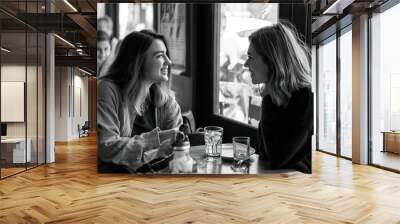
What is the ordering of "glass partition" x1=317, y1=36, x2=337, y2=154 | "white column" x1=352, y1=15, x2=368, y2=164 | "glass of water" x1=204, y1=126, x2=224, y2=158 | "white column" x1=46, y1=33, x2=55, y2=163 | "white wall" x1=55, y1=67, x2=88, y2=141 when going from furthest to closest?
"white wall" x1=55, y1=67, x2=88, y2=141 < "glass partition" x1=317, y1=36, x2=337, y2=154 < "white column" x1=46, y1=33, x2=55, y2=163 < "white column" x1=352, y1=15, x2=368, y2=164 < "glass of water" x1=204, y1=126, x2=224, y2=158

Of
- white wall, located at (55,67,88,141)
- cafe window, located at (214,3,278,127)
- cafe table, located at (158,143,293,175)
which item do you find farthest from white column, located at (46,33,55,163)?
white wall, located at (55,67,88,141)

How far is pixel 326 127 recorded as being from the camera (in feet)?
31.2

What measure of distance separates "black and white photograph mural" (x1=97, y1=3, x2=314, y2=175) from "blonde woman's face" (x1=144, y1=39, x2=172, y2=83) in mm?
16

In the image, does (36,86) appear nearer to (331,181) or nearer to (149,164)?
(149,164)

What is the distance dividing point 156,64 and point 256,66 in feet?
5.20

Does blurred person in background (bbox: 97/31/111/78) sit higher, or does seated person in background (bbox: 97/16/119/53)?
seated person in background (bbox: 97/16/119/53)

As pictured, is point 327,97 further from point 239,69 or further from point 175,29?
point 175,29

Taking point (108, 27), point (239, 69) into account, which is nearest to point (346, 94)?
point (239, 69)

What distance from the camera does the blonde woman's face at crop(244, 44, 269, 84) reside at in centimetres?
571

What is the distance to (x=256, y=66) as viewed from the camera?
18.8ft

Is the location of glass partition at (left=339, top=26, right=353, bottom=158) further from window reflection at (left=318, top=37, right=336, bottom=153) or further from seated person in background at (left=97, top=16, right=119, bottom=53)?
seated person in background at (left=97, top=16, right=119, bottom=53)

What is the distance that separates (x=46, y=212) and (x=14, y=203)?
670mm

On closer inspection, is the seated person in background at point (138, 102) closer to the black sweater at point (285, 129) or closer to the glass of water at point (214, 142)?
the glass of water at point (214, 142)

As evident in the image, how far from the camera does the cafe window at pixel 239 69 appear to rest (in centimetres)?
573
